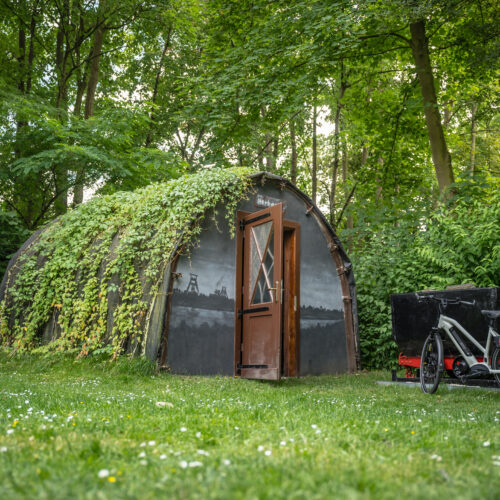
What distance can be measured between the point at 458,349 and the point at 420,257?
11.6 feet

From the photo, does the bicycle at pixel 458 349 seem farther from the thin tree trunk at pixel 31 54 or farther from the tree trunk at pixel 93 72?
the thin tree trunk at pixel 31 54

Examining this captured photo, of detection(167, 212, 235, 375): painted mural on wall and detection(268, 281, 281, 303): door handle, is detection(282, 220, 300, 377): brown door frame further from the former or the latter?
detection(268, 281, 281, 303): door handle

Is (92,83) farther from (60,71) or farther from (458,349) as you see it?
(458,349)

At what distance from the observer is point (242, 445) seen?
3.09 metres

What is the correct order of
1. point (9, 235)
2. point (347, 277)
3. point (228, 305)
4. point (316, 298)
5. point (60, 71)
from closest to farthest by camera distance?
point (228, 305)
point (316, 298)
point (347, 277)
point (9, 235)
point (60, 71)

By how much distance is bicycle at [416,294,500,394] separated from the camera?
239 inches

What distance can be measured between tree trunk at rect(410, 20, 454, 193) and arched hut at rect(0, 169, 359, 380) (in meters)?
3.52

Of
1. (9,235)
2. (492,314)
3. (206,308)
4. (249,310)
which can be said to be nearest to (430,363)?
(492,314)

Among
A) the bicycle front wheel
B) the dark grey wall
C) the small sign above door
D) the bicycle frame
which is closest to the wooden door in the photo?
the dark grey wall

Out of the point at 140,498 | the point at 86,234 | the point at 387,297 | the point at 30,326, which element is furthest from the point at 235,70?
the point at 140,498

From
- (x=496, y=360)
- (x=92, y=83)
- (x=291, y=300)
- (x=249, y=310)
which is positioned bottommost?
(x=496, y=360)

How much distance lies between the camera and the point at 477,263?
8.86m

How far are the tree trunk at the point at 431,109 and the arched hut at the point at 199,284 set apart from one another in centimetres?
352

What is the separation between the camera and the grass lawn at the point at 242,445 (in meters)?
2.22
